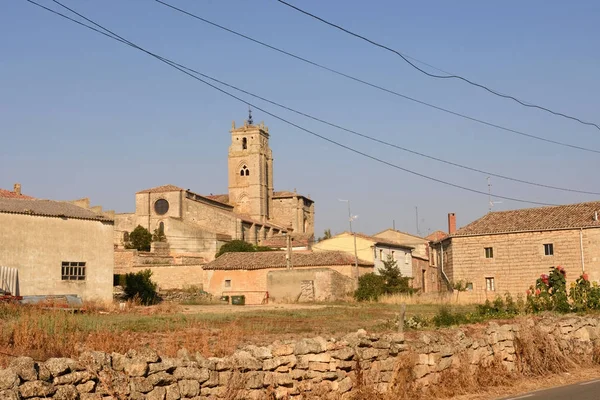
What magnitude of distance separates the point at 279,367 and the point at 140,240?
231ft

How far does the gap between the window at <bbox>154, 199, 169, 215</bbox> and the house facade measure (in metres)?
29.7

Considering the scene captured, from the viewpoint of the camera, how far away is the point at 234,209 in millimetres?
110188

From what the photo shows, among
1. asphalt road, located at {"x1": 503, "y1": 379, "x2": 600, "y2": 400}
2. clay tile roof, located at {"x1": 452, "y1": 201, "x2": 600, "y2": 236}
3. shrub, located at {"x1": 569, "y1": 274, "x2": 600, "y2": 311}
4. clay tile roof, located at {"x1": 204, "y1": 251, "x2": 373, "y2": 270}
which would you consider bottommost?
asphalt road, located at {"x1": 503, "y1": 379, "x2": 600, "y2": 400}

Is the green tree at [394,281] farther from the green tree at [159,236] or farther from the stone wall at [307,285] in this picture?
the green tree at [159,236]

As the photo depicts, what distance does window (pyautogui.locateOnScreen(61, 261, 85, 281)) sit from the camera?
116ft

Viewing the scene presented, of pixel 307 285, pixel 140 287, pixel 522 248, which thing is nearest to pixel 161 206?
pixel 140 287

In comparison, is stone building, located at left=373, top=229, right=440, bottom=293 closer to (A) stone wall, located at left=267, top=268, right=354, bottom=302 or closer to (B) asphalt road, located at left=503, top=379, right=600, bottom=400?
(A) stone wall, located at left=267, top=268, right=354, bottom=302

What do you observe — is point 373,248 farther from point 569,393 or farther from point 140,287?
point 569,393

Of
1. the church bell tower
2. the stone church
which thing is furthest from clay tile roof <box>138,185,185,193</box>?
the church bell tower

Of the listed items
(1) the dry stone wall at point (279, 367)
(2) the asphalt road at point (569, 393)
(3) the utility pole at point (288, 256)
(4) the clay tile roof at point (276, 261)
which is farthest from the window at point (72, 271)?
(2) the asphalt road at point (569, 393)

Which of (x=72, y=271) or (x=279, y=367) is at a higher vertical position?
(x=72, y=271)

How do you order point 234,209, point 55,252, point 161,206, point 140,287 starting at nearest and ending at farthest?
point 55,252, point 140,287, point 161,206, point 234,209

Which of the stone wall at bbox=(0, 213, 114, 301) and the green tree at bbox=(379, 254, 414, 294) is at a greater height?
the stone wall at bbox=(0, 213, 114, 301)

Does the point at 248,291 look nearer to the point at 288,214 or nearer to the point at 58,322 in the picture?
the point at 58,322
